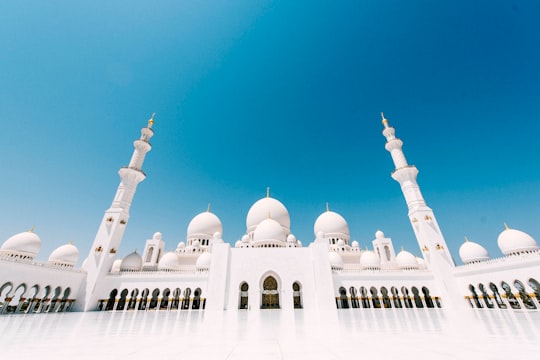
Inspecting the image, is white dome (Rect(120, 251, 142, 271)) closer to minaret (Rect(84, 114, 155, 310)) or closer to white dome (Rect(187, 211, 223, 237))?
minaret (Rect(84, 114, 155, 310))

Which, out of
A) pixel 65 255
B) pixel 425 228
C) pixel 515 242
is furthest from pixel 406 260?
pixel 65 255

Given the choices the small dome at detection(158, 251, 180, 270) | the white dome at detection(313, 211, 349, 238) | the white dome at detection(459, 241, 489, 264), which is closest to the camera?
the white dome at detection(459, 241, 489, 264)

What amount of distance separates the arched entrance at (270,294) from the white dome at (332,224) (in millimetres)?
13043

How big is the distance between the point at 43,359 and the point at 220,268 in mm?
20256

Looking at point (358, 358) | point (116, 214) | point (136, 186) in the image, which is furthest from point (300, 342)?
point (136, 186)

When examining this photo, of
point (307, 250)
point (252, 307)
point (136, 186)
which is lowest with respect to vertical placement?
point (252, 307)

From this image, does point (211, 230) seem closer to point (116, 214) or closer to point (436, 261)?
point (116, 214)

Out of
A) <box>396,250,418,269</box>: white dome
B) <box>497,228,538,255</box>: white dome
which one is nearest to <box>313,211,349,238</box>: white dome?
<box>396,250,418,269</box>: white dome

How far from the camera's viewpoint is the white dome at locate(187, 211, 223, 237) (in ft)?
112

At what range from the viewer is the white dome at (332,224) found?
111ft

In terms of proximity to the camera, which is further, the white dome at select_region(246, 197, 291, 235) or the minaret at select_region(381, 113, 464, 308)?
the white dome at select_region(246, 197, 291, 235)

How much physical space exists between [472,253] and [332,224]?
1535cm

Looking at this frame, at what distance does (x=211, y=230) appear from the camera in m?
34.4

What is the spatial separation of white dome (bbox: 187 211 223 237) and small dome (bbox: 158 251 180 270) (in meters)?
5.67
